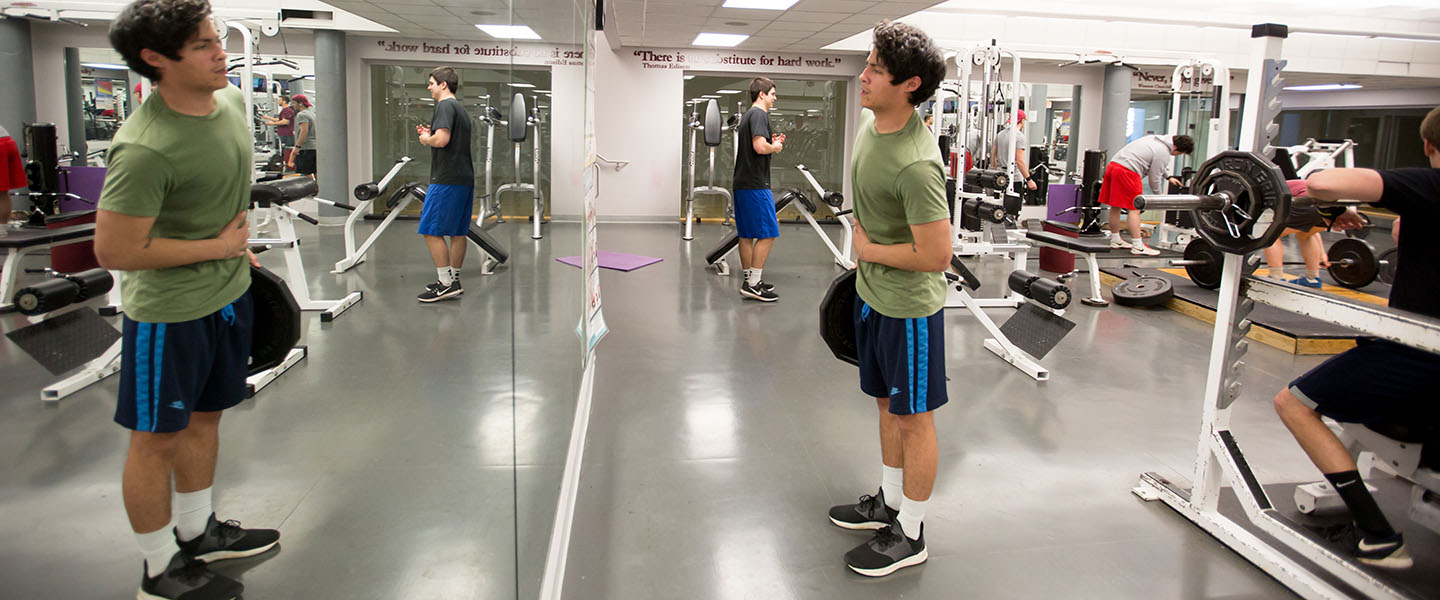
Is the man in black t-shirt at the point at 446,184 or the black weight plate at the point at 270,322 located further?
the black weight plate at the point at 270,322

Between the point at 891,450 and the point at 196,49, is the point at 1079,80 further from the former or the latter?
the point at 196,49

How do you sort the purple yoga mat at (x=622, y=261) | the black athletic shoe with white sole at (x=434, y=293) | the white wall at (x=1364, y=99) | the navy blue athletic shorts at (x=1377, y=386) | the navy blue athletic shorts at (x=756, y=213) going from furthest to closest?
the white wall at (x=1364, y=99) → the purple yoga mat at (x=622, y=261) → the navy blue athletic shorts at (x=756, y=213) → the navy blue athletic shorts at (x=1377, y=386) → the black athletic shoe with white sole at (x=434, y=293)

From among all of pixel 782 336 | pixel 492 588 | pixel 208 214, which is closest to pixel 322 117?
pixel 208 214

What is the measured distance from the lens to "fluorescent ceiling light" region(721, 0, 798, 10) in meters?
7.28

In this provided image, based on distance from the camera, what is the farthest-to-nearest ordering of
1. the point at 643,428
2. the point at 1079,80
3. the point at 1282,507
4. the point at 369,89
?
1. the point at 1079,80
2. the point at 643,428
3. the point at 1282,507
4. the point at 369,89

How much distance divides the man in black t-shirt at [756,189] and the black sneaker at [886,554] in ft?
11.0

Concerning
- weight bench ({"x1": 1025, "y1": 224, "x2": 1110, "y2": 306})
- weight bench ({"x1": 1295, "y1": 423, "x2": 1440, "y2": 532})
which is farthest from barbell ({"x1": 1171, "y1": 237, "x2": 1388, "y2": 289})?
weight bench ({"x1": 1295, "y1": 423, "x2": 1440, "y2": 532})

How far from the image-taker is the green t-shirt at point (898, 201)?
1971 millimetres

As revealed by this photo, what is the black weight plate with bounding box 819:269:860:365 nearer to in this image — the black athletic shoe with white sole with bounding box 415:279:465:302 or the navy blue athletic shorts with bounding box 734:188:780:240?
the black athletic shoe with white sole with bounding box 415:279:465:302

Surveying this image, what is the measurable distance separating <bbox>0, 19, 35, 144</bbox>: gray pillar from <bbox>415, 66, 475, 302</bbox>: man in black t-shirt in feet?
1.35

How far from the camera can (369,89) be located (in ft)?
4.58

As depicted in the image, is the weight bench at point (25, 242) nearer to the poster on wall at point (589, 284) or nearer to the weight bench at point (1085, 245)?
the poster on wall at point (589, 284)

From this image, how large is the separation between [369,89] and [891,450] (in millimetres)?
1658

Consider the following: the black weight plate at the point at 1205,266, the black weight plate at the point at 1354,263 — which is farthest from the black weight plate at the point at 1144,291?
the black weight plate at the point at 1354,263
